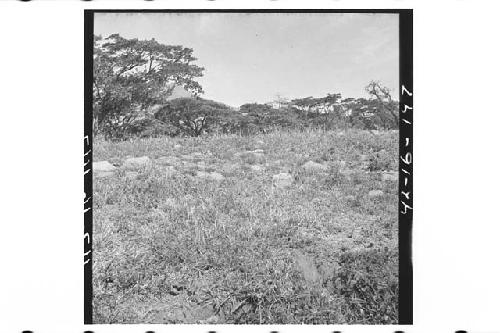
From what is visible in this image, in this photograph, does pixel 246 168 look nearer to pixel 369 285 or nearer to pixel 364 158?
pixel 364 158

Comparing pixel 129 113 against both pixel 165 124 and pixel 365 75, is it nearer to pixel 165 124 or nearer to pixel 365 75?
pixel 165 124

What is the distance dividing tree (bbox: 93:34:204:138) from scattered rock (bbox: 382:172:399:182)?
86.6 inches

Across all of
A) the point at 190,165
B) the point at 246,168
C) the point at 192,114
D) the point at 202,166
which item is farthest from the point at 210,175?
the point at 192,114

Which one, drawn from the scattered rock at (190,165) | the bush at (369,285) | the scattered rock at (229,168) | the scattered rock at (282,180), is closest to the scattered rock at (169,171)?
the scattered rock at (190,165)

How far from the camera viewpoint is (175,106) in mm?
4914

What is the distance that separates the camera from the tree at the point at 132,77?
4.76 metres

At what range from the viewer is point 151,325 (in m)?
4.48

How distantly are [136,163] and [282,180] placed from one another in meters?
1.63

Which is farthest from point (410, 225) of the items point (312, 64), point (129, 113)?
point (129, 113)

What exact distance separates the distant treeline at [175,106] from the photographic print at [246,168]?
15 mm

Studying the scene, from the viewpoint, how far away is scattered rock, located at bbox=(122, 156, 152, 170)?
4.87 m

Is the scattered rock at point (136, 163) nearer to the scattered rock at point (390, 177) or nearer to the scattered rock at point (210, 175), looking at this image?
the scattered rock at point (210, 175)

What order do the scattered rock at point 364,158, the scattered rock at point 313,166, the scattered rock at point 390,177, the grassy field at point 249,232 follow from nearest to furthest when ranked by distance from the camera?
the grassy field at point 249,232 → the scattered rock at point 390,177 → the scattered rock at point 364,158 → the scattered rock at point 313,166

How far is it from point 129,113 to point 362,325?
11.0 feet
